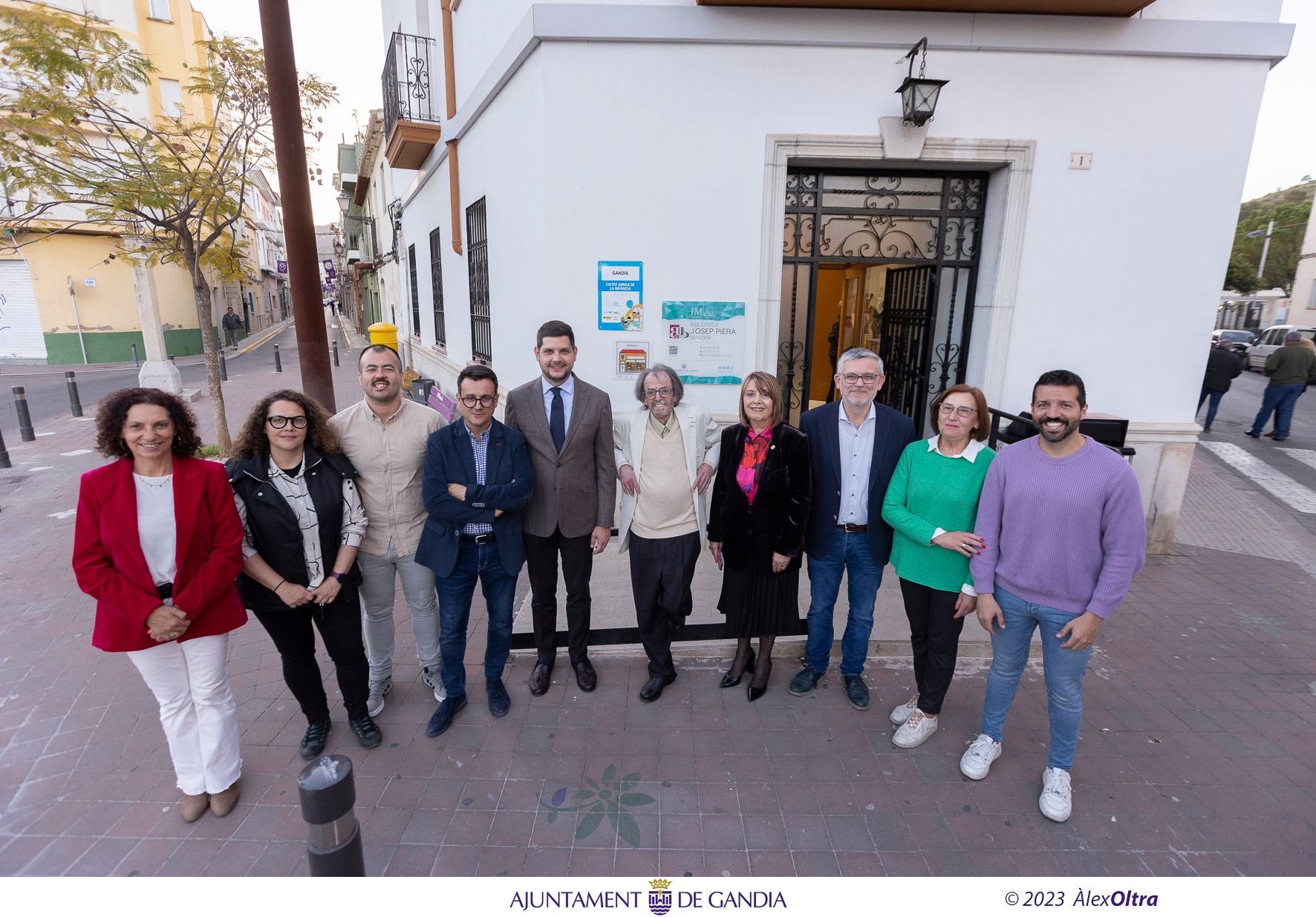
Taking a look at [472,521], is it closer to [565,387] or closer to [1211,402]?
[565,387]

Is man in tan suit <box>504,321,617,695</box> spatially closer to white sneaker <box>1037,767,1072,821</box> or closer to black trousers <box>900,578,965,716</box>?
black trousers <box>900,578,965,716</box>

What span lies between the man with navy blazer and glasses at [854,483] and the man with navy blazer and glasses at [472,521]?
1608mm

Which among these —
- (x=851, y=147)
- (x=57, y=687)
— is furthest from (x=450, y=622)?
(x=851, y=147)

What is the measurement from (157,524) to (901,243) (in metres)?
5.98

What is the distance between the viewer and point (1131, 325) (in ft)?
18.4

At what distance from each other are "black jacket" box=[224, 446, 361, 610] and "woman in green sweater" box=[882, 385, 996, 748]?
2746 millimetres

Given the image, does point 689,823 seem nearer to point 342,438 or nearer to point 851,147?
point 342,438

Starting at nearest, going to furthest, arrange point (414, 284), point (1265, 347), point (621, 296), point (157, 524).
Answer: point (157, 524)
point (621, 296)
point (414, 284)
point (1265, 347)

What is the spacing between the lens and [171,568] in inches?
106

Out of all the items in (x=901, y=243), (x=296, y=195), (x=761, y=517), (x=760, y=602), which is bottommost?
(x=760, y=602)

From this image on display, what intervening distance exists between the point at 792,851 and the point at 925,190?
5.50m

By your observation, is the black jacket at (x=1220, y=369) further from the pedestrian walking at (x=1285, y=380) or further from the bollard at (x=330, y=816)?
the bollard at (x=330, y=816)

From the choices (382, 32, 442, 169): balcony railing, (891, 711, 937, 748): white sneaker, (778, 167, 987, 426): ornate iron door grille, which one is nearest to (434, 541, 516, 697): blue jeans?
(891, 711, 937, 748): white sneaker

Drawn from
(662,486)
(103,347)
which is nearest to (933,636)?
(662,486)
